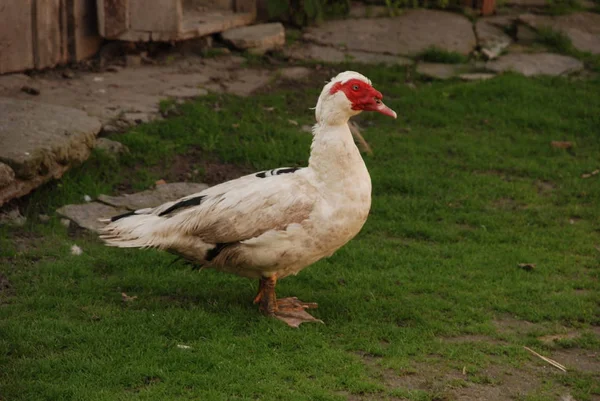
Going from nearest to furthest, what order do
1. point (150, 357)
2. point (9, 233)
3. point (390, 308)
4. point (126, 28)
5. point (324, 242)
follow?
point (150, 357), point (324, 242), point (390, 308), point (9, 233), point (126, 28)

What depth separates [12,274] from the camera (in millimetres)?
6137

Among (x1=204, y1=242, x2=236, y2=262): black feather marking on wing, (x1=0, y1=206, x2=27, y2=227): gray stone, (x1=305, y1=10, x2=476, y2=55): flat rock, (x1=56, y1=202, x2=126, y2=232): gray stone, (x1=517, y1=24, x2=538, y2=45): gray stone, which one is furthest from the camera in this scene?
(x1=517, y1=24, x2=538, y2=45): gray stone

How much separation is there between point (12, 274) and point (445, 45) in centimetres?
706

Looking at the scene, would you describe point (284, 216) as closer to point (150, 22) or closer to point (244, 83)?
point (244, 83)

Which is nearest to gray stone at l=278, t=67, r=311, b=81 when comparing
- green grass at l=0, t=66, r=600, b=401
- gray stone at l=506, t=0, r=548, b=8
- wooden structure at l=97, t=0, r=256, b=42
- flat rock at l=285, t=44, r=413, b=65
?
flat rock at l=285, t=44, r=413, b=65

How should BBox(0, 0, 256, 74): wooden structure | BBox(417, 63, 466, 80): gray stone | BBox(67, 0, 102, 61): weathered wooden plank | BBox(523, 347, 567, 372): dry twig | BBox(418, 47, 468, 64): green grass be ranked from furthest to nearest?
BBox(418, 47, 468, 64): green grass, BBox(417, 63, 466, 80): gray stone, BBox(67, 0, 102, 61): weathered wooden plank, BBox(0, 0, 256, 74): wooden structure, BBox(523, 347, 567, 372): dry twig

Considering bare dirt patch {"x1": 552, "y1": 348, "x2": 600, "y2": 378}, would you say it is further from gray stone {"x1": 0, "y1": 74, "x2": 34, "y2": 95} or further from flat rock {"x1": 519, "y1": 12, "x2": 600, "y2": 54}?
flat rock {"x1": 519, "y1": 12, "x2": 600, "y2": 54}

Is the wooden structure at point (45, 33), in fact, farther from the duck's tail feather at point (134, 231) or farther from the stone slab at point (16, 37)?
the duck's tail feather at point (134, 231)

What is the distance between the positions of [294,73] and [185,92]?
158 cm

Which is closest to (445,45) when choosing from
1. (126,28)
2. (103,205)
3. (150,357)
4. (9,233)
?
(126,28)

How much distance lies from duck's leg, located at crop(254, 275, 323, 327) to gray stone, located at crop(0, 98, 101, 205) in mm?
2168

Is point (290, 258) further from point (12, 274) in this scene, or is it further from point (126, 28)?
point (126, 28)

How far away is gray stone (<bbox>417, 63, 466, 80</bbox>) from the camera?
10935 millimetres

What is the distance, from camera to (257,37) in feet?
36.9
